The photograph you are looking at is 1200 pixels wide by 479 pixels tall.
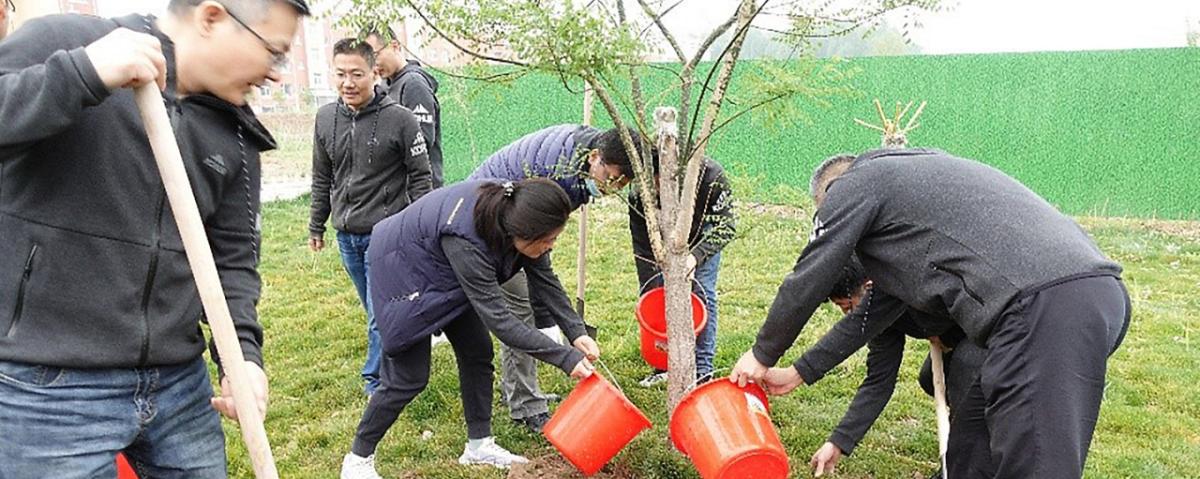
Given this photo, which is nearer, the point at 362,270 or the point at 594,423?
the point at 594,423

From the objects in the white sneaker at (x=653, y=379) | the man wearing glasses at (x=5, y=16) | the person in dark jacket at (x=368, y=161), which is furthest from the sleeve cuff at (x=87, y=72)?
the white sneaker at (x=653, y=379)

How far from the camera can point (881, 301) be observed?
2.66m

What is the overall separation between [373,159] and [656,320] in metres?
1.51

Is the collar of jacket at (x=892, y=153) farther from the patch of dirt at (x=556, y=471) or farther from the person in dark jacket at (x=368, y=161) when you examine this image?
the person in dark jacket at (x=368, y=161)

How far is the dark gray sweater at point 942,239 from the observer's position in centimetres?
208

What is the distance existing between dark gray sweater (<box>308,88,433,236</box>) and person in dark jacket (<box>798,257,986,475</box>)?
2.10m

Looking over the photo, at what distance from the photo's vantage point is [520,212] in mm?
2748

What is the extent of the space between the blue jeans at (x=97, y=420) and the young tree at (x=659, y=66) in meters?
1.26

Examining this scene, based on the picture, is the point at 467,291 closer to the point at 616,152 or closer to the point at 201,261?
the point at 616,152

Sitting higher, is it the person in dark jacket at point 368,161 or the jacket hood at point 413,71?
the jacket hood at point 413,71

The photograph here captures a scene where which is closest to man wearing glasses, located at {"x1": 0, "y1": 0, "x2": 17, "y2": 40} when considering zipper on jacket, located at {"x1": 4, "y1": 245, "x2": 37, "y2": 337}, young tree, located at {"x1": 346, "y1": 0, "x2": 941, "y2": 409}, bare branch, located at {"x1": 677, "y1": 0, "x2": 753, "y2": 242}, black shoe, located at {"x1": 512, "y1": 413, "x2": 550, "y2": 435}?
young tree, located at {"x1": 346, "y1": 0, "x2": 941, "y2": 409}

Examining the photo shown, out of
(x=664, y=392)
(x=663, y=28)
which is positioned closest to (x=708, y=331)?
(x=664, y=392)

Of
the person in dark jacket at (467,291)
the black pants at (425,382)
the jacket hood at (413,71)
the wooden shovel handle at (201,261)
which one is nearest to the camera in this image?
the wooden shovel handle at (201,261)

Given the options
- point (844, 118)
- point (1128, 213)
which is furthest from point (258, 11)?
point (1128, 213)
